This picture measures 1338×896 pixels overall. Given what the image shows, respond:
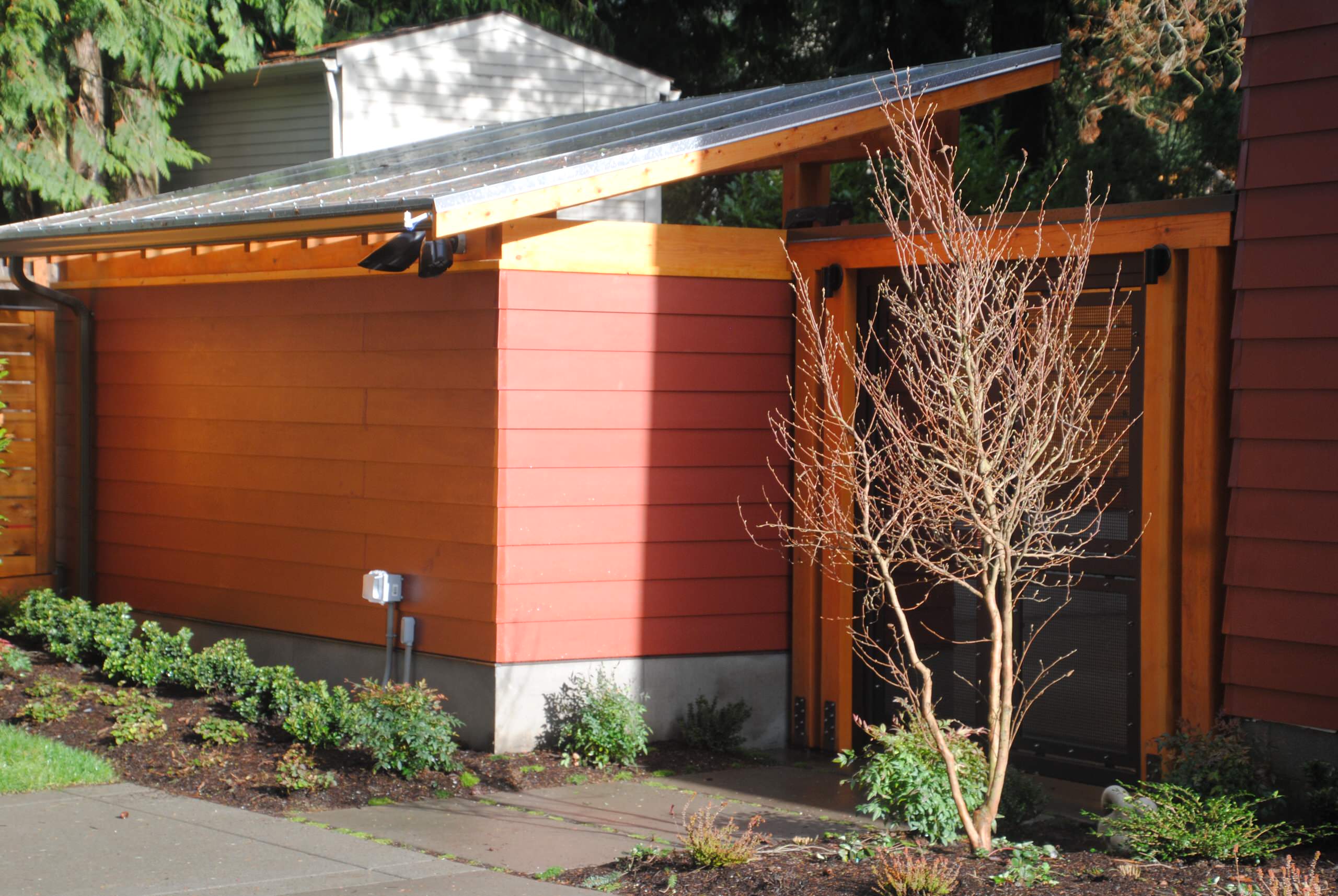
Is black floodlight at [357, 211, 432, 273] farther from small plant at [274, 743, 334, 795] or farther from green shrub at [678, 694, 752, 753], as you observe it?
green shrub at [678, 694, 752, 753]

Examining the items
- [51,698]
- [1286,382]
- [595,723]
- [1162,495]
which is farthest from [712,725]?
[51,698]

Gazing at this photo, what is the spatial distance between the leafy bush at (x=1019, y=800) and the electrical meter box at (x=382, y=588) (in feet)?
11.3

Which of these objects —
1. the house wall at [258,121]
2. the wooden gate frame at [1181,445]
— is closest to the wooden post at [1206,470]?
the wooden gate frame at [1181,445]

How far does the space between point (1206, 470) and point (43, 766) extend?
218 inches

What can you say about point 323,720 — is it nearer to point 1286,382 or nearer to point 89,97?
point 1286,382

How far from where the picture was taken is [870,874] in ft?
16.0

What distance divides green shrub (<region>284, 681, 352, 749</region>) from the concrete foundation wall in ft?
2.16

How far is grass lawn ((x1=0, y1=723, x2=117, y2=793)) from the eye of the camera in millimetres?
6293

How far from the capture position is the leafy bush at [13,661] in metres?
8.18

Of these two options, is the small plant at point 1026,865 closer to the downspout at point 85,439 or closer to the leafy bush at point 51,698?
the leafy bush at point 51,698

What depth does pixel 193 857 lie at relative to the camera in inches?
207

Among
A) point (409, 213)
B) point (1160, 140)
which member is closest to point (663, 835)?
point (409, 213)

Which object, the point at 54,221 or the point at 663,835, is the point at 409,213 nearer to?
the point at 663,835

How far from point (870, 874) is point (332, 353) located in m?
4.62
